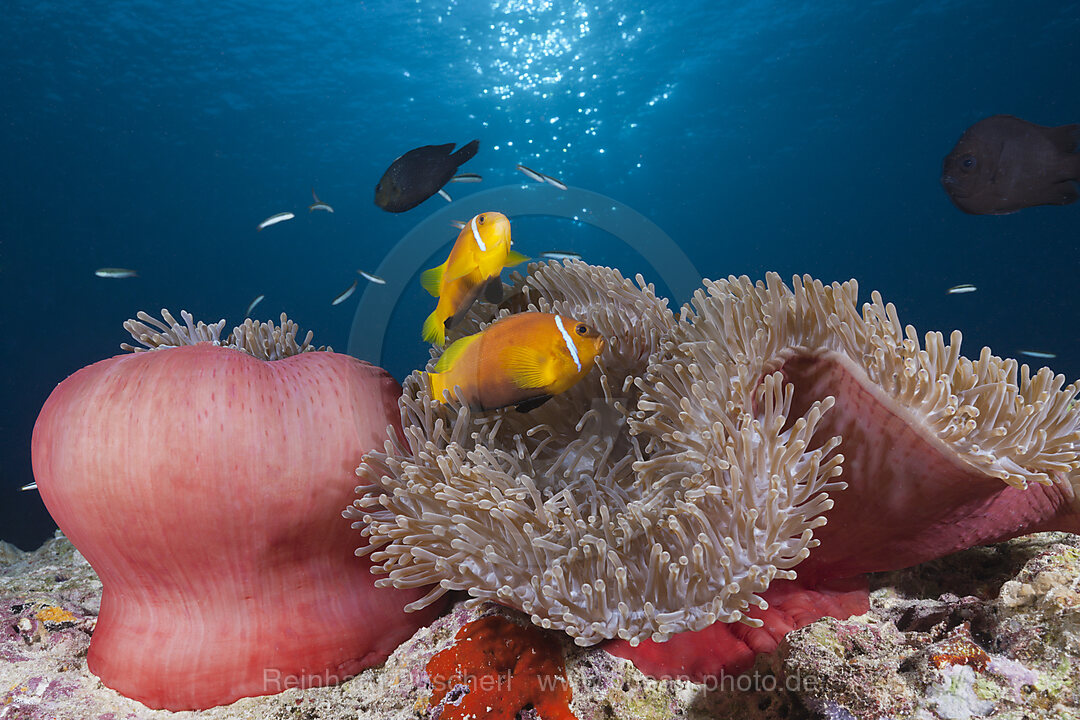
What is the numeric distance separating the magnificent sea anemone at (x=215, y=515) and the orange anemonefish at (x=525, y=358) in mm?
309

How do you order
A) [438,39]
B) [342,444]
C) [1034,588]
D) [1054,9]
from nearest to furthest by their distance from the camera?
[1034,588]
[342,444]
[1054,9]
[438,39]

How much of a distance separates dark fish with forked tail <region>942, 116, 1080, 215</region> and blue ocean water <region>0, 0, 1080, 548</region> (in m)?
6.44

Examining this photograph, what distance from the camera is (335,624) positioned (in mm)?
1368

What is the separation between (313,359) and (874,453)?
134 centimetres

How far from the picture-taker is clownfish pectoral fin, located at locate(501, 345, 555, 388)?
1.22 metres

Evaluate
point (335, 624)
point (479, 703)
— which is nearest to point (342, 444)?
point (335, 624)

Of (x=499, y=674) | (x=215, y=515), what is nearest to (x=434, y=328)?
(x=215, y=515)

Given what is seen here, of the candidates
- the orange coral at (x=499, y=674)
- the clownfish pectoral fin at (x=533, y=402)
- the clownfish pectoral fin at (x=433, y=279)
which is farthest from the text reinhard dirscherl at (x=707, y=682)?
the clownfish pectoral fin at (x=433, y=279)

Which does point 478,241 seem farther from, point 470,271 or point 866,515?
point 866,515

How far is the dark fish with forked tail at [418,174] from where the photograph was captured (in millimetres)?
2520

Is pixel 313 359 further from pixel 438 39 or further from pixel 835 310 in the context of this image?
pixel 438 39

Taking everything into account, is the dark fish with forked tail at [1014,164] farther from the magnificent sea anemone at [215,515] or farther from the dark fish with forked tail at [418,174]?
the magnificent sea anemone at [215,515]

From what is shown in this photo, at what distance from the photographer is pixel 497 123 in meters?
22.7

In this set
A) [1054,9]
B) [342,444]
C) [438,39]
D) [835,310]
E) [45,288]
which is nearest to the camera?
[835,310]
